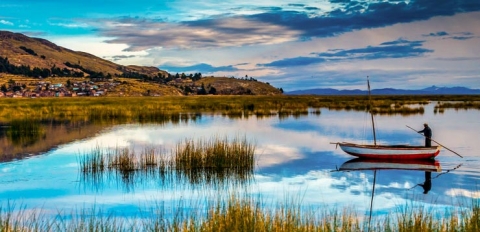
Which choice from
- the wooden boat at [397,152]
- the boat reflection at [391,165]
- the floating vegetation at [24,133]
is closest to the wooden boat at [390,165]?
the boat reflection at [391,165]

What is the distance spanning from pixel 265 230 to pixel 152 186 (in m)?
9.00

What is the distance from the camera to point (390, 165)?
904 inches

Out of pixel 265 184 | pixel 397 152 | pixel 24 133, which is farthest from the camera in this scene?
pixel 24 133

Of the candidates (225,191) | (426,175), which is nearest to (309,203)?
(225,191)

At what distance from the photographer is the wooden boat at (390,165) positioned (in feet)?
73.1

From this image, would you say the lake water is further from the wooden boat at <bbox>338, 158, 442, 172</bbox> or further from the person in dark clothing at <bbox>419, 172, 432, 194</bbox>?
the wooden boat at <bbox>338, 158, 442, 172</bbox>

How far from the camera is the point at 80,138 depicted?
35125 mm

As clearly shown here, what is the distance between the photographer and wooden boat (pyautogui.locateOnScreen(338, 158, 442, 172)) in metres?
22.3

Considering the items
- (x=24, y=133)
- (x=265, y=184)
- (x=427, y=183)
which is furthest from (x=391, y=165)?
(x=24, y=133)

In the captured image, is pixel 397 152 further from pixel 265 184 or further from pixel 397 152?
pixel 265 184

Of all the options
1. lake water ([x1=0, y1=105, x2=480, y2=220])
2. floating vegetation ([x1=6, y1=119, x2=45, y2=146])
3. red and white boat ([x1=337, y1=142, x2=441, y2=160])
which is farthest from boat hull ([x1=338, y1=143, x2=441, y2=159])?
floating vegetation ([x1=6, y1=119, x2=45, y2=146])

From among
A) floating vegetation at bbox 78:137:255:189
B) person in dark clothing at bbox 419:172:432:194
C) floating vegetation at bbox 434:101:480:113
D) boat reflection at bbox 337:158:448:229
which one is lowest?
person in dark clothing at bbox 419:172:432:194

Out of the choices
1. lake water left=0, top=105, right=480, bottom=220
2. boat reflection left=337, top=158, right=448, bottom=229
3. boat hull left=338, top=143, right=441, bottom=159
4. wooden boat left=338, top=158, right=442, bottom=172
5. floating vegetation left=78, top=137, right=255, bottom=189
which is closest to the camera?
lake water left=0, top=105, right=480, bottom=220

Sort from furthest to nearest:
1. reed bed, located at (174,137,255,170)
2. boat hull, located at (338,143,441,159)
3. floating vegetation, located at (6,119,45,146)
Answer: floating vegetation, located at (6,119,45,146) → boat hull, located at (338,143,441,159) → reed bed, located at (174,137,255,170)
